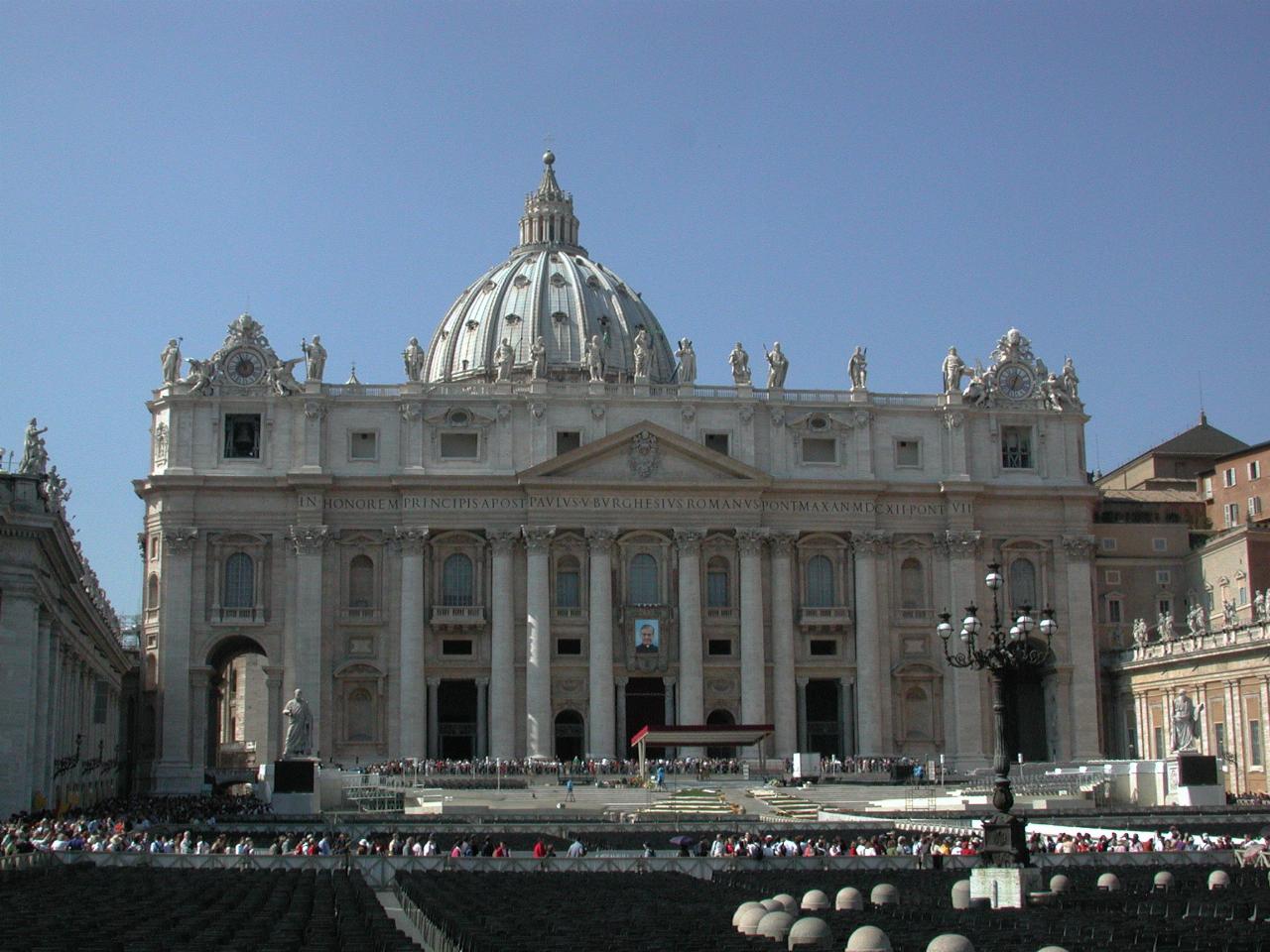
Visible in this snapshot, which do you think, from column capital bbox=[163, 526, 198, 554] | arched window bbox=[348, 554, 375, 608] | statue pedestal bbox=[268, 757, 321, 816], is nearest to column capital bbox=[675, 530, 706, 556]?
arched window bbox=[348, 554, 375, 608]

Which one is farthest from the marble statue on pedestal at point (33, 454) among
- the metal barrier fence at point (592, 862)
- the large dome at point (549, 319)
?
the large dome at point (549, 319)

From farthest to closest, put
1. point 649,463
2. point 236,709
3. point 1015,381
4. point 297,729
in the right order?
point 236,709
point 1015,381
point 649,463
point 297,729

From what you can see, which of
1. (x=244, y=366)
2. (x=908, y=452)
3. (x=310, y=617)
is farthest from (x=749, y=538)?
(x=244, y=366)

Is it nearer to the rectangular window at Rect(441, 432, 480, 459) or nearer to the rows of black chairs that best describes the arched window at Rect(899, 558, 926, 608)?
the rectangular window at Rect(441, 432, 480, 459)

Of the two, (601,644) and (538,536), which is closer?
(601,644)

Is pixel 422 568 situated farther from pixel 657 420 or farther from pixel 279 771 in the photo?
pixel 279 771

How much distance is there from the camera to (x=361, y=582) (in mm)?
90250

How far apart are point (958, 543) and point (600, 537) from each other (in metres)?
18.2

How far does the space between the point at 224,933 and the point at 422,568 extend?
2598 inches

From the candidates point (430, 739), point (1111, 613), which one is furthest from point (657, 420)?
point (1111, 613)

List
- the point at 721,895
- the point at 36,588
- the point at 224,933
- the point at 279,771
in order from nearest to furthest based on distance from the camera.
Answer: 1. the point at 224,933
2. the point at 721,895
3. the point at 36,588
4. the point at 279,771

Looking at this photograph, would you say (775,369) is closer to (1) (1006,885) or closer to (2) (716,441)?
(2) (716,441)

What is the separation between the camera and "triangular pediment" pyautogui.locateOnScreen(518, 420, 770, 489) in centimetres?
8956

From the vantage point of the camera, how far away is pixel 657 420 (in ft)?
301
